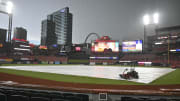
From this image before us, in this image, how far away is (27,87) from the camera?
3885mm

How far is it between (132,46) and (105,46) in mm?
12815

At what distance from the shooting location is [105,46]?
2330 inches

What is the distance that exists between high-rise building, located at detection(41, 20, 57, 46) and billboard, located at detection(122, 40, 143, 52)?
345ft

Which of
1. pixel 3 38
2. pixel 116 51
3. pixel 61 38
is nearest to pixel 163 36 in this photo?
pixel 116 51

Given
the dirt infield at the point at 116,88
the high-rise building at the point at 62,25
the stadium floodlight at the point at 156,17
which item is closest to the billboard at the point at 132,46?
the stadium floodlight at the point at 156,17

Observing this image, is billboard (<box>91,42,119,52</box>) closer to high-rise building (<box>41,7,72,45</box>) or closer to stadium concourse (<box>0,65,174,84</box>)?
stadium concourse (<box>0,65,174,84</box>)

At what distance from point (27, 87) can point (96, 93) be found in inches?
90.9

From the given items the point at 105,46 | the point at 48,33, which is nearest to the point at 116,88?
the point at 105,46

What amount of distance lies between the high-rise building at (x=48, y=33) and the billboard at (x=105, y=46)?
92210 millimetres

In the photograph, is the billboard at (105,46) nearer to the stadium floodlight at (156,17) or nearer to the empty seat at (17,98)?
the stadium floodlight at (156,17)

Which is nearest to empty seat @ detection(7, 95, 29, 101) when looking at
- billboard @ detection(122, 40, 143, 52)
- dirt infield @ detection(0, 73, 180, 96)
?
dirt infield @ detection(0, 73, 180, 96)

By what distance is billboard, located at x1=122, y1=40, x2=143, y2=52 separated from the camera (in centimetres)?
5119

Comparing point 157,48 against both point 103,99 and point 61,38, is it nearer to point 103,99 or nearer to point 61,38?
point 103,99

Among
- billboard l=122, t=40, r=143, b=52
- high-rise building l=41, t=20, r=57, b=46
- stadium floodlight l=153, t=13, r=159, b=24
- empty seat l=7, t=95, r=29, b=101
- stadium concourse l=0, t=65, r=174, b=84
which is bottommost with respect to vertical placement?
stadium concourse l=0, t=65, r=174, b=84
